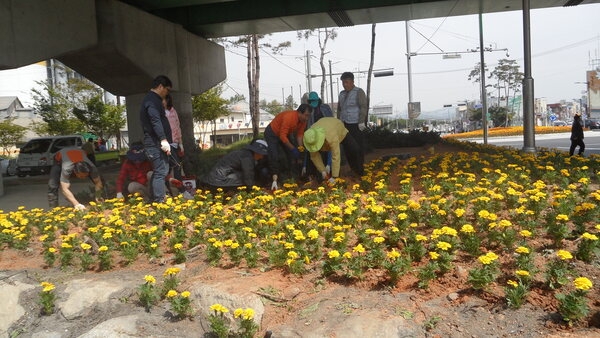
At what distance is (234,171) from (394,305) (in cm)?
473

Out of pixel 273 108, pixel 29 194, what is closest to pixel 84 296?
pixel 29 194

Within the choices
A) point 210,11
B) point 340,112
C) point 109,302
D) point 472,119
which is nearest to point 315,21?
point 210,11

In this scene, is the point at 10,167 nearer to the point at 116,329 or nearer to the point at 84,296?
the point at 84,296

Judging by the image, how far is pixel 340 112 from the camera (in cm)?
873

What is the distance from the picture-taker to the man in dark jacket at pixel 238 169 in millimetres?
7348

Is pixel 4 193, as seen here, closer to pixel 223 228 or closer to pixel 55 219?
pixel 55 219

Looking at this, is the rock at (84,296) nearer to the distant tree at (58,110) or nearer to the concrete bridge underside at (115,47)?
the concrete bridge underside at (115,47)

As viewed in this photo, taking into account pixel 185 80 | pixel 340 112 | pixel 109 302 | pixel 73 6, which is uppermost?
pixel 73 6

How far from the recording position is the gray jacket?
736 centimetres

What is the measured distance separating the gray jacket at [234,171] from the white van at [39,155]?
15.1 metres

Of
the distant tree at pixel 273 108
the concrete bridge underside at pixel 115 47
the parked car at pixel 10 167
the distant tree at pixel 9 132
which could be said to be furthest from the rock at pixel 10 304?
the distant tree at pixel 273 108

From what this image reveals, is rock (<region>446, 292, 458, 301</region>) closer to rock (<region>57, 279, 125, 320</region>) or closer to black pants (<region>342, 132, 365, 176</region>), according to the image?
rock (<region>57, 279, 125, 320</region>)

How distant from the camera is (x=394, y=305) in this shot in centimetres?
310

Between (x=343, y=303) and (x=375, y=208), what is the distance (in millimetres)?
1540
